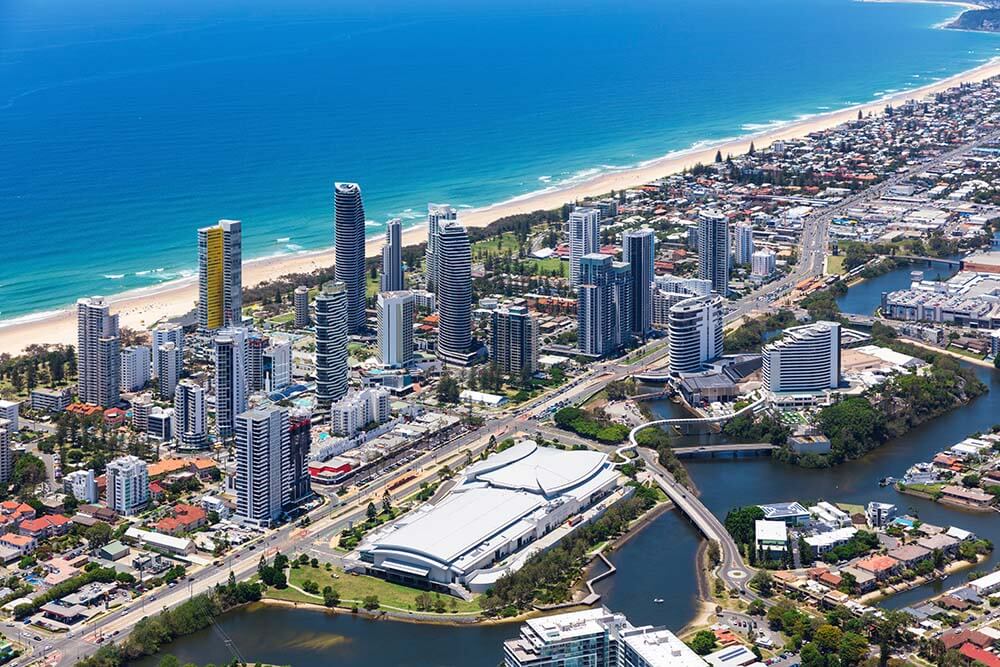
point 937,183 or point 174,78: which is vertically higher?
point 174,78

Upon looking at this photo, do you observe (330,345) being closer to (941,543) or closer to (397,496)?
(397,496)

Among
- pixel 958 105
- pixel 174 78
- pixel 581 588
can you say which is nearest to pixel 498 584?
pixel 581 588

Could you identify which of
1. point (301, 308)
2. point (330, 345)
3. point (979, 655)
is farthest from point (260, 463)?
point (301, 308)

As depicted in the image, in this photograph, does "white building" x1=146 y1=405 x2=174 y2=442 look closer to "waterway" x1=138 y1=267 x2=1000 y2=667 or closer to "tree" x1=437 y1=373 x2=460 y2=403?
"tree" x1=437 y1=373 x2=460 y2=403

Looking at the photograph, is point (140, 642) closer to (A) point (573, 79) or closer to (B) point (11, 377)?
(B) point (11, 377)

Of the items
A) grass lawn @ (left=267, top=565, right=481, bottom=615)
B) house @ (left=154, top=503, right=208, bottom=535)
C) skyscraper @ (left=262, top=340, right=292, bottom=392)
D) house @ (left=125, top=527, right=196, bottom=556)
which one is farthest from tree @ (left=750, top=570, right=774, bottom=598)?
skyscraper @ (left=262, top=340, right=292, bottom=392)

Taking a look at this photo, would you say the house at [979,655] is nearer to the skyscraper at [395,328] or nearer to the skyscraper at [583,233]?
the skyscraper at [395,328]

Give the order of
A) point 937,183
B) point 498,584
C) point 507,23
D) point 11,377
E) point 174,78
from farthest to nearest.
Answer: point 507,23 < point 174,78 < point 937,183 < point 11,377 < point 498,584
